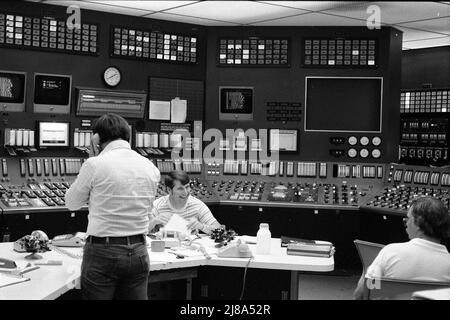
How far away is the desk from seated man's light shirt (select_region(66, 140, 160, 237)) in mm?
311

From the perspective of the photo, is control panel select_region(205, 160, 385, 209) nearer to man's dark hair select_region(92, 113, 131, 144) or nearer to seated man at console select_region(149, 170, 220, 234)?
seated man at console select_region(149, 170, 220, 234)

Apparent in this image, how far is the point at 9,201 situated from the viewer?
4965 millimetres

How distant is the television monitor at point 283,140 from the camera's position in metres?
6.41

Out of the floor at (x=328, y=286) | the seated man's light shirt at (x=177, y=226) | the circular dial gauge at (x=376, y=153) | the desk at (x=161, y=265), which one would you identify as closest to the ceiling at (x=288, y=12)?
the circular dial gauge at (x=376, y=153)

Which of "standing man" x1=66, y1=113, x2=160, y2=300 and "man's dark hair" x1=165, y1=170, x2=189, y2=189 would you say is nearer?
"standing man" x1=66, y1=113, x2=160, y2=300

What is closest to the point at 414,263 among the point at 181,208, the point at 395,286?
the point at 395,286

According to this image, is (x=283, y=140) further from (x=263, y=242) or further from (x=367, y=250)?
(x=367, y=250)

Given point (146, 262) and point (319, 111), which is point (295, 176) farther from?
point (146, 262)

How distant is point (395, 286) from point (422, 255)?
0.29 m

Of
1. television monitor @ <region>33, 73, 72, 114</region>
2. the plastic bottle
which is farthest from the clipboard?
television monitor @ <region>33, 73, 72, 114</region>

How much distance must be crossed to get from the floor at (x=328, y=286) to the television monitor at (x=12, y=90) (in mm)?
3058

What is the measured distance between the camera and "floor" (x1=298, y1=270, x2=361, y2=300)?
18.1 feet

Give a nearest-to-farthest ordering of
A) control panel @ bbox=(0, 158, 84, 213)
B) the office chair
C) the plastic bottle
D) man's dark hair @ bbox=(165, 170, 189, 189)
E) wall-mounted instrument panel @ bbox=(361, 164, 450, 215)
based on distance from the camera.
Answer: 1. the office chair
2. the plastic bottle
3. man's dark hair @ bbox=(165, 170, 189, 189)
4. control panel @ bbox=(0, 158, 84, 213)
5. wall-mounted instrument panel @ bbox=(361, 164, 450, 215)
